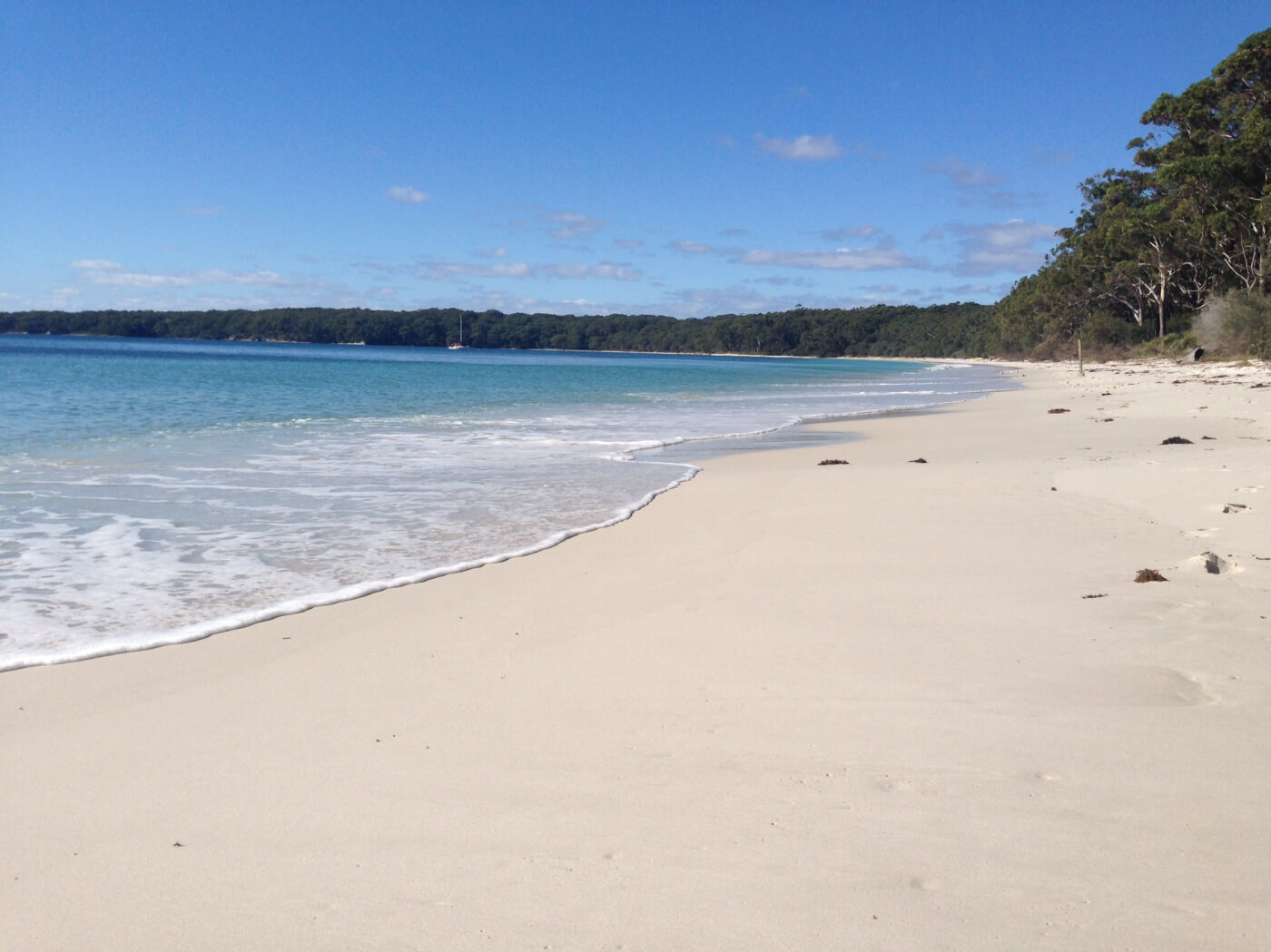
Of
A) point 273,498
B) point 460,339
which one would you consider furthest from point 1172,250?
point 460,339

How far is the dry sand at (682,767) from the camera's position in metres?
2.20

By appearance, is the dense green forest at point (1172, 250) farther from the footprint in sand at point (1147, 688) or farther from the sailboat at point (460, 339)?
the sailboat at point (460, 339)

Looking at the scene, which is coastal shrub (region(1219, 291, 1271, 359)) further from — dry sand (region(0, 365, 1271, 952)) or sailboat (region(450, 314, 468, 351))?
sailboat (region(450, 314, 468, 351))

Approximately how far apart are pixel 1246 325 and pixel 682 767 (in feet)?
121

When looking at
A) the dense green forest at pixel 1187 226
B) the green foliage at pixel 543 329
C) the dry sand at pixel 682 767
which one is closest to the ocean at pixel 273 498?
the dry sand at pixel 682 767

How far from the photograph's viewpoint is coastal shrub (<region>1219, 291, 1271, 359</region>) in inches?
1201

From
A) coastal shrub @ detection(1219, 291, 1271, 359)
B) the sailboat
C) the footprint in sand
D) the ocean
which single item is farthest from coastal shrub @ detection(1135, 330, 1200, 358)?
the sailboat

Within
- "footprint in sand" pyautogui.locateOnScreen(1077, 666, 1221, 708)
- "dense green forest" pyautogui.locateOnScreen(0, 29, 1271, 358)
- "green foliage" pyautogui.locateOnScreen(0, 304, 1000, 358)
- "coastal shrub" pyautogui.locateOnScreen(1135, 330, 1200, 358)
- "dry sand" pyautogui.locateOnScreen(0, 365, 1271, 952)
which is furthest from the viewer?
"green foliage" pyautogui.locateOnScreen(0, 304, 1000, 358)

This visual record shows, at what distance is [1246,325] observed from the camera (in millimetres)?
32250

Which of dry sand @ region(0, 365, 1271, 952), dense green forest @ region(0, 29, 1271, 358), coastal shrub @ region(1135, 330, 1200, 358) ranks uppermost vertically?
dense green forest @ region(0, 29, 1271, 358)

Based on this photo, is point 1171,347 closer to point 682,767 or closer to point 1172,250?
point 1172,250

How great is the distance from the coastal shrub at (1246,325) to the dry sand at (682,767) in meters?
30.7

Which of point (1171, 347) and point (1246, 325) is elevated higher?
point (1246, 325)

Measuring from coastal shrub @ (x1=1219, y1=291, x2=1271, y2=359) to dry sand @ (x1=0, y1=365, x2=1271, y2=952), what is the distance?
30.7m
